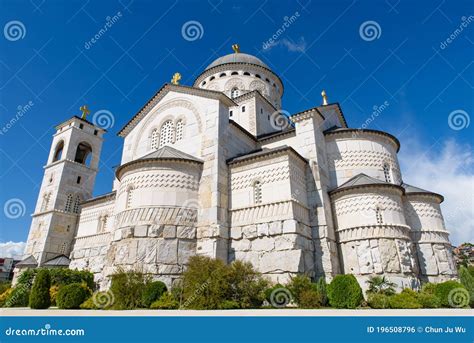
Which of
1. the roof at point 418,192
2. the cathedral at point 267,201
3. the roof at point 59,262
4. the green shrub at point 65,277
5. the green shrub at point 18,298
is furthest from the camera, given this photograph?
the roof at point 59,262

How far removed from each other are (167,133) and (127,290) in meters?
11.7

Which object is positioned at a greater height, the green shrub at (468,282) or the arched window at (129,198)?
the arched window at (129,198)

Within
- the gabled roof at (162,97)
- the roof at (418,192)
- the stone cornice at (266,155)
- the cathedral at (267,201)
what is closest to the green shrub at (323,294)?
the cathedral at (267,201)

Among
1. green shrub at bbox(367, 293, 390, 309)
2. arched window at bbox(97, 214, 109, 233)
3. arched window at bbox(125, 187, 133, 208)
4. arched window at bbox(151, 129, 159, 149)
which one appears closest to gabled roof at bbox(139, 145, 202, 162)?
arched window at bbox(125, 187, 133, 208)

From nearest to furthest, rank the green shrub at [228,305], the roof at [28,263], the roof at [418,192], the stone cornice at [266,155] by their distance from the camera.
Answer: the green shrub at [228,305]
the stone cornice at [266,155]
the roof at [418,192]
the roof at [28,263]

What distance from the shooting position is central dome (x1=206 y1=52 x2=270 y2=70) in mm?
29359

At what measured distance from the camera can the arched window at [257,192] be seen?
16.2 metres

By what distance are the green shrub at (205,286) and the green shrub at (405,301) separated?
6423mm

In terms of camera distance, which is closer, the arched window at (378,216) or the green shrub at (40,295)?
the green shrub at (40,295)

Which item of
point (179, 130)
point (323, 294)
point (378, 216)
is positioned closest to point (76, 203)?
point (179, 130)

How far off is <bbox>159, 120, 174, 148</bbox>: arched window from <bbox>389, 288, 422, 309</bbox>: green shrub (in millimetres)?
15448

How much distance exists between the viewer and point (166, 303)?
11.5m

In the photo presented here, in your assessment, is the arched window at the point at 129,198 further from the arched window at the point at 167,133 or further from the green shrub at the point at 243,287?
the green shrub at the point at 243,287

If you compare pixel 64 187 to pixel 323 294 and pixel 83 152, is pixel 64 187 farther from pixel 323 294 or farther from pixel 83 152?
pixel 323 294
